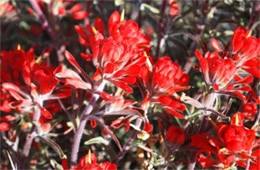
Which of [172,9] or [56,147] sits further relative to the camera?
[172,9]

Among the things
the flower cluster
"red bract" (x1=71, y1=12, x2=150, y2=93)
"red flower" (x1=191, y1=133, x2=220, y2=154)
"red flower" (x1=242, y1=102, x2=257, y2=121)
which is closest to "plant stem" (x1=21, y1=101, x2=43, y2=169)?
the flower cluster

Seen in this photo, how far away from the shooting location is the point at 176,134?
1060mm

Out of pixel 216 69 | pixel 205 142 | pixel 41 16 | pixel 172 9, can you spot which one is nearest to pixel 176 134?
pixel 205 142

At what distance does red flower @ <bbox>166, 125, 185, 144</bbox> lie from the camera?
1057 mm

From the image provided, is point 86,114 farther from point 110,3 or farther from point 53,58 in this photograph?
point 110,3

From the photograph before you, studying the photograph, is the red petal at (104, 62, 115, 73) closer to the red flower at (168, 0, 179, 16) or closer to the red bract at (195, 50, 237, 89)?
the red bract at (195, 50, 237, 89)

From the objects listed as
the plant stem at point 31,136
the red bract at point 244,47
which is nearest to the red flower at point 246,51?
the red bract at point 244,47

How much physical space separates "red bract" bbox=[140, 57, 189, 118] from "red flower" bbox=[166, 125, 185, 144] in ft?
0.17

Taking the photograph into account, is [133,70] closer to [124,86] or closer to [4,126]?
[124,86]

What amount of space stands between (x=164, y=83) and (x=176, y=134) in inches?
5.7

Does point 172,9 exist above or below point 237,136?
above

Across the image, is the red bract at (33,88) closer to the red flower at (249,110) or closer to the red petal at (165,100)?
the red petal at (165,100)

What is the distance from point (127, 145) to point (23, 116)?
0.28 m

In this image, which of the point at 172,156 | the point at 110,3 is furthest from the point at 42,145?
the point at 110,3
